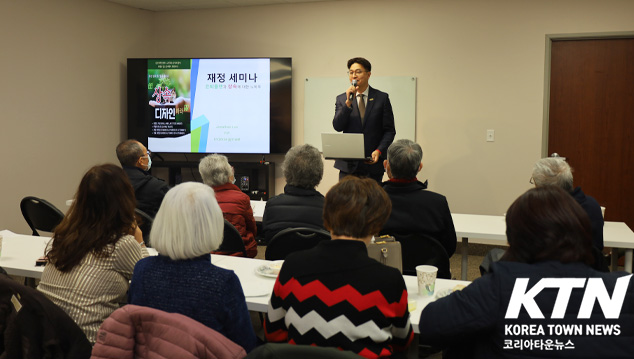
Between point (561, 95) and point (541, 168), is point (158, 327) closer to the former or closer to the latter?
point (541, 168)

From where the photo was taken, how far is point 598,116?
17.9 ft

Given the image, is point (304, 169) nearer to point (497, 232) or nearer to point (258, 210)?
point (258, 210)

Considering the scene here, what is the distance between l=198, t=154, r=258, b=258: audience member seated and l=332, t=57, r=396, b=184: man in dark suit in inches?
54.6

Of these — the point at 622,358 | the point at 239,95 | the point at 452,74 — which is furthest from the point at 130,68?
the point at 622,358

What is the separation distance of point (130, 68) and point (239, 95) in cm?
129

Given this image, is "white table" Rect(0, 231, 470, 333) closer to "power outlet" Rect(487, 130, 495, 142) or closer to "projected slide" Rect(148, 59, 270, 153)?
"projected slide" Rect(148, 59, 270, 153)

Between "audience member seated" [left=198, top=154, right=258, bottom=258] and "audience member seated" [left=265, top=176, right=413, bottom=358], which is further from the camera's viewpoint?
"audience member seated" [left=198, top=154, right=258, bottom=258]

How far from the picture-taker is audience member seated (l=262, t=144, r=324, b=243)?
2.86 meters

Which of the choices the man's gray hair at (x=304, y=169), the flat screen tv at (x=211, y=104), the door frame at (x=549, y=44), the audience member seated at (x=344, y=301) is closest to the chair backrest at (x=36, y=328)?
the audience member seated at (x=344, y=301)

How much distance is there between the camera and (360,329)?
60.2 inches

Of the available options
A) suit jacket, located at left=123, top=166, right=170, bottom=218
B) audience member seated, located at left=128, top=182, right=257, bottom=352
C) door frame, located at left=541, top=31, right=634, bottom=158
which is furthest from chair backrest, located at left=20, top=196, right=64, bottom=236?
door frame, located at left=541, top=31, right=634, bottom=158

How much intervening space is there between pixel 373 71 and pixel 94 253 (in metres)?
4.48

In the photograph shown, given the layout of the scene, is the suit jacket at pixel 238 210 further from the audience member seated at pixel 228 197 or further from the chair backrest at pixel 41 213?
the chair backrest at pixel 41 213

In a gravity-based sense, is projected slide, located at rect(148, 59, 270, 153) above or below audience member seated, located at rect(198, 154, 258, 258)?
above
